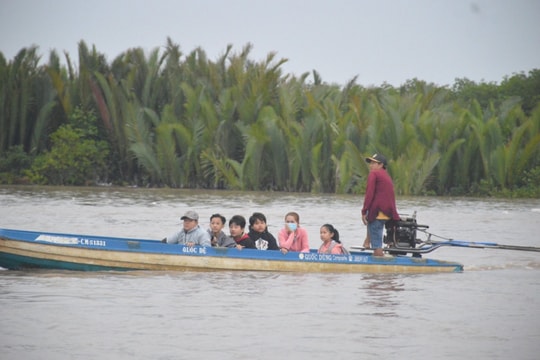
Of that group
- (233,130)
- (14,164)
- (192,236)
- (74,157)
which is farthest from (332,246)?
(14,164)

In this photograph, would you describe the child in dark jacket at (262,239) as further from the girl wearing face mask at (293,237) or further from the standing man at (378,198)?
the standing man at (378,198)

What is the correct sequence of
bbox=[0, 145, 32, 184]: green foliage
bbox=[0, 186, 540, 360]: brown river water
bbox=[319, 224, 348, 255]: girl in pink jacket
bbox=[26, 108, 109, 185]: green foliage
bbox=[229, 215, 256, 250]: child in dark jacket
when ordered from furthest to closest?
bbox=[0, 145, 32, 184]: green foliage → bbox=[26, 108, 109, 185]: green foliage → bbox=[319, 224, 348, 255]: girl in pink jacket → bbox=[229, 215, 256, 250]: child in dark jacket → bbox=[0, 186, 540, 360]: brown river water

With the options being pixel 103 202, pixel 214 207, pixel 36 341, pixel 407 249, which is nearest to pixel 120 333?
pixel 36 341

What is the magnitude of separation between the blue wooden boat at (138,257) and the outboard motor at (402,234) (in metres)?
0.48

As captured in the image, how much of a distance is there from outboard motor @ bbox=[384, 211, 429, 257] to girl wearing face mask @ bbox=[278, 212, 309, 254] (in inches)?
49.0

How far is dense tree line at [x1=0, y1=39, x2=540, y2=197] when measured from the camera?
32781 mm

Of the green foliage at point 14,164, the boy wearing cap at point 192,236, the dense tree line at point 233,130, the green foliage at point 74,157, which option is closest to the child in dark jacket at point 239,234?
the boy wearing cap at point 192,236

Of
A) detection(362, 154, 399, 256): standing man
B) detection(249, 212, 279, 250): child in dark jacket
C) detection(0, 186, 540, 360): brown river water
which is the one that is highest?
detection(362, 154, 399, 256): standing man

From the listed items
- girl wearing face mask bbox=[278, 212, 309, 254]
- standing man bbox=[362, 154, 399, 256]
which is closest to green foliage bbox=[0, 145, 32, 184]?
girl wearing face mask bbox=[278, 212, 309, 254]

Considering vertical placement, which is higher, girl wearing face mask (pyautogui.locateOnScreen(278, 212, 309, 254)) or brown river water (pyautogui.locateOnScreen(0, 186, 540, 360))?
girl wearing face mask (pyautogui.locateOnScreen(278, 212, 309, 254))

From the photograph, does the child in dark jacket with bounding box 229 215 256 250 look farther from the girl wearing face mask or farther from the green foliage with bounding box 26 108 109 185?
the green foliage with bounding box 26 108 109 185

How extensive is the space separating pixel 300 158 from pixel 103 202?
6.17m

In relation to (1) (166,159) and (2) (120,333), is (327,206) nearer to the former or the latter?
(1) (166,159)

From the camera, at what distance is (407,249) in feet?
55.0
